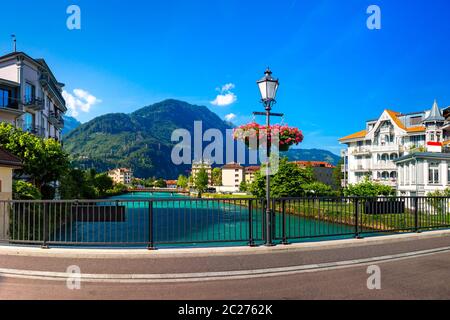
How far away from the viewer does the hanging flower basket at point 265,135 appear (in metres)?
9.00

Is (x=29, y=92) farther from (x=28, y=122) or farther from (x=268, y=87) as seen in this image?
(x=268, y=87)

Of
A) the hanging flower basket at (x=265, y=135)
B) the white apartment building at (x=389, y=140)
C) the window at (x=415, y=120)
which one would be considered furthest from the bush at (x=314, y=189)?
the hanging flower basket at (x=265, y=135)

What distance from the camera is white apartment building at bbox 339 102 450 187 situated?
45.1m

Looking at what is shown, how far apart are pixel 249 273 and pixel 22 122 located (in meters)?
37.1

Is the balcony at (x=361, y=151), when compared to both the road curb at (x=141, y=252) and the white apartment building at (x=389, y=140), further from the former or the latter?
the road curb at (x=141, y=252)

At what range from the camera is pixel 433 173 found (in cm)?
3189

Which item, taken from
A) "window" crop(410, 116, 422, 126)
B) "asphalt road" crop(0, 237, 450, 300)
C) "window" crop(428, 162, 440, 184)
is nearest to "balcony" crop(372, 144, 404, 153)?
"window" crop(410, 116, 422, 126)

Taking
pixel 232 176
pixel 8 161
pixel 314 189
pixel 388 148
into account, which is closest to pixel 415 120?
pixel 388 148

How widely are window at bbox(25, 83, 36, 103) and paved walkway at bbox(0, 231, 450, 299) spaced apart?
33.5 m

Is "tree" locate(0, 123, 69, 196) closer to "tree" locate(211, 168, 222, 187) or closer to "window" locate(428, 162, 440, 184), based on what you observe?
"window" locate(428, 162, 440, 184)

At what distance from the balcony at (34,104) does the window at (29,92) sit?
0.16 metres

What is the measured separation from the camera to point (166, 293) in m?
5.09

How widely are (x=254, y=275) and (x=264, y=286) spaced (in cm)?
58
